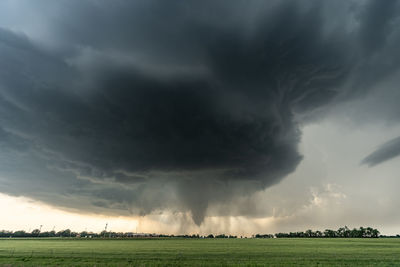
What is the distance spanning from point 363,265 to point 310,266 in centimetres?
1013

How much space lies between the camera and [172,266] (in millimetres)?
35812

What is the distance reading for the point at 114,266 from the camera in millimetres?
36812

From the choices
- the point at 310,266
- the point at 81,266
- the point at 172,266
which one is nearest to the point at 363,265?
the point at 310,266

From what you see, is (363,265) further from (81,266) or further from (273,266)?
(81,266)

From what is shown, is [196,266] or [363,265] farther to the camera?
[363,265]

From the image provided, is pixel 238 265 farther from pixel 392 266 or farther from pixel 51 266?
pixel 51 266

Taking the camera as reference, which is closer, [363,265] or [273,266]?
[273,266]

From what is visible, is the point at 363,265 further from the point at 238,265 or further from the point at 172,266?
the point at 172,266

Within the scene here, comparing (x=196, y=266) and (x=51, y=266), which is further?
(x=51, y=266)

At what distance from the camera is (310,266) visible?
35.2 metres

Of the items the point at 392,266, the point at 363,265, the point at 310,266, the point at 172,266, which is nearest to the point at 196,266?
the point at 172,266

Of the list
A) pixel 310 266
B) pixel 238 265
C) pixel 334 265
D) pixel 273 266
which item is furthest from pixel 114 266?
pixel 334 265

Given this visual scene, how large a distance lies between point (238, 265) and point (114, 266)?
807 inches

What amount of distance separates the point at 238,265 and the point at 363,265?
837 inches
